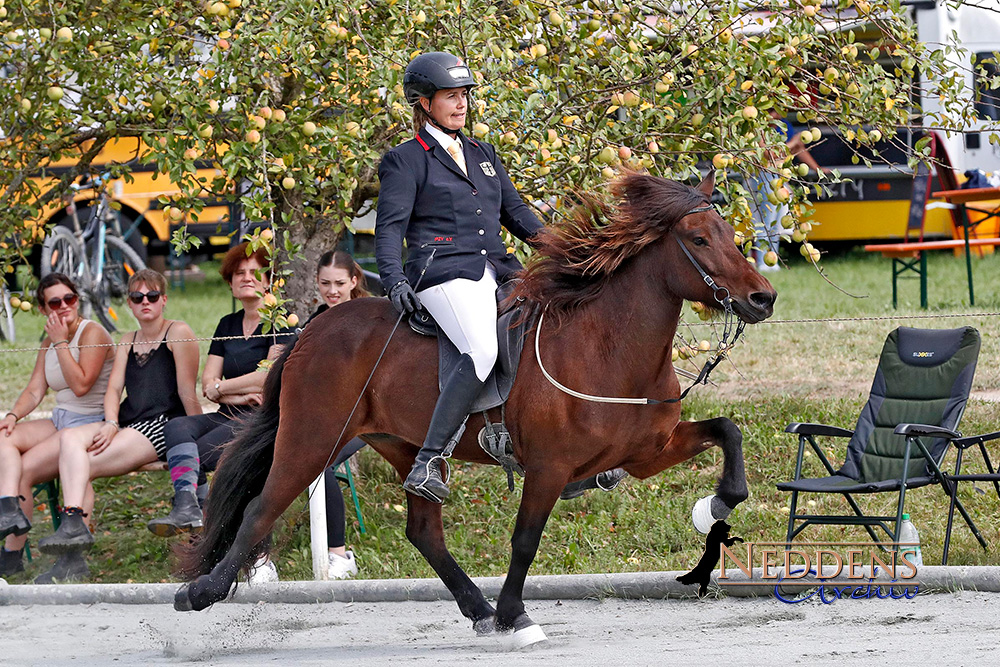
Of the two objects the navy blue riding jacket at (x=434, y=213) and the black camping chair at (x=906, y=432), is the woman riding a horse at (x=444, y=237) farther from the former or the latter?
the black camping chair at (x=906, y=432)

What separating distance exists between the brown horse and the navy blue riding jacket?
252mm

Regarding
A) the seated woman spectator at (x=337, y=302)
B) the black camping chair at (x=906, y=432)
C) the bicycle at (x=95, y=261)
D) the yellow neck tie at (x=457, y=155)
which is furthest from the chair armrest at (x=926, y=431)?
the bicycle at (x=95, y=261)

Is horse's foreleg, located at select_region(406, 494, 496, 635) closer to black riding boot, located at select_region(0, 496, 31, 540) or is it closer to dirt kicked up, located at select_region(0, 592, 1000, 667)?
dirt kicked up, located at select_region(0, 592, 1000, 667)

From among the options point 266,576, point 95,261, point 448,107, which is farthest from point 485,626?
point 95,261

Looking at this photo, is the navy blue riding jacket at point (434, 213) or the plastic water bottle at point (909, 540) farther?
the plastic water bottle at point (909, 540)

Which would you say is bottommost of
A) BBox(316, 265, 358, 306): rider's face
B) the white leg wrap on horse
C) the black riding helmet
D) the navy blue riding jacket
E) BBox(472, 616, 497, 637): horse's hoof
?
BBox(472, 616, 497, 637): horse's hoof

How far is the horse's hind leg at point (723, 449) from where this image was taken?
4742 millimetres

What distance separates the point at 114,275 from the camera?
1489 centimetres

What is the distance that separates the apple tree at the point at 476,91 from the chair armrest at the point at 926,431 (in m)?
1.29

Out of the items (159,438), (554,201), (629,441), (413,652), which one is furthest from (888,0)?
(159,438)

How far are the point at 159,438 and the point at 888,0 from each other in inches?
180

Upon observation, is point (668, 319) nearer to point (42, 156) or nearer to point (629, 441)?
point (629, 441)

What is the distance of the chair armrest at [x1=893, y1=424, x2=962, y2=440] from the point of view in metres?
5.68

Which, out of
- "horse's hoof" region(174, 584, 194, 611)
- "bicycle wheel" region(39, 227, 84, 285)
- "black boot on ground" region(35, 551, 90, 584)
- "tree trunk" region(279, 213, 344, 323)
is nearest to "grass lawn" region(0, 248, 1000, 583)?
"black boot on ground" region(35, 551, 90, 584)
